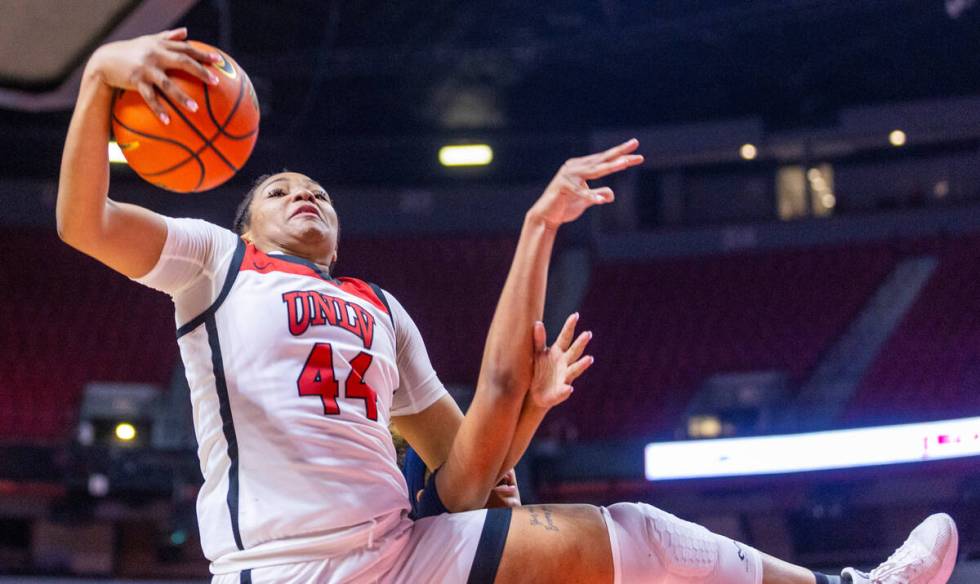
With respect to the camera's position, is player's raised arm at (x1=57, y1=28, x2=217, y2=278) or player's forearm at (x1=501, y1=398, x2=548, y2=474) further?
player's forearm at (x1=501, y1=398, x2=548, y2=474)

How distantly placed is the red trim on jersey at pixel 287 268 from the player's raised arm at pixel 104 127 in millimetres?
373

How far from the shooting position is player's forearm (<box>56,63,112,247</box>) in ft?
6.57

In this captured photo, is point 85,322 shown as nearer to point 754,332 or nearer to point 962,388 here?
point 754,332

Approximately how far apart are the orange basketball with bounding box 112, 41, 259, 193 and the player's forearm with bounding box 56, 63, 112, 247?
0.21 ft

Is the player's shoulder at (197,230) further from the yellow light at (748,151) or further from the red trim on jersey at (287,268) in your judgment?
the yellow light at (748,151)

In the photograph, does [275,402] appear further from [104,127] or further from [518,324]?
[104,127]

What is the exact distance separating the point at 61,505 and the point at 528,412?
9.54 metres

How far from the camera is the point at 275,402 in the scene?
2207 mm

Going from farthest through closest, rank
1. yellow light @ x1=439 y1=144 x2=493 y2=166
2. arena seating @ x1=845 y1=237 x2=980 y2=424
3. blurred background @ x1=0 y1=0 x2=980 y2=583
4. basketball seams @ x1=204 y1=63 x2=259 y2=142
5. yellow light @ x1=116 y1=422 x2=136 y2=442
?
yellow light @ x1=439 y1=144 x2=493 y2=166
yellow light @ x1=116 y1=422 x2=136 y2=442
arena seating @ x1=845 y1=237 x2=980 y2=424
blurred background @ x1=0 y1=0 x2=980 y2=583
basketball seams @ x1=204 y1=63 x2=259 y2=142

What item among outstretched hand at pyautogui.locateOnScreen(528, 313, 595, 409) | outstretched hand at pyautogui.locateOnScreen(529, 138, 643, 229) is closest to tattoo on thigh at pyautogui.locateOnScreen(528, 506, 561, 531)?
outstretched hand at pyautogui.locateOnScreen(528, 313, 595, 409)

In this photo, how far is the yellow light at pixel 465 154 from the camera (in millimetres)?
13367

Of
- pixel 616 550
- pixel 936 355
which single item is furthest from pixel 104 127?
pixel 936 355

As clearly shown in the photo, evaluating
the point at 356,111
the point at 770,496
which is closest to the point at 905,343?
the point at 770,496

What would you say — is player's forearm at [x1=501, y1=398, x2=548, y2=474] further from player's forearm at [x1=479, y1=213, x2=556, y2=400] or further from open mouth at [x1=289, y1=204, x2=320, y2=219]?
open mouth at [x1=289, y1=204, x2=320, y2=219]
